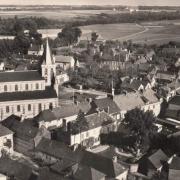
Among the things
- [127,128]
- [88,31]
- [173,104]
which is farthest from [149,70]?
[88,31]

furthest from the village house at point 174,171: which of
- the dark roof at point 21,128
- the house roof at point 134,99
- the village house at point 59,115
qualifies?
the house roof at point 134,99

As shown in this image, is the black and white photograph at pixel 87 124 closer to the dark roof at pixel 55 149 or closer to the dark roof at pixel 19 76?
the dark roof at pixel 55 149

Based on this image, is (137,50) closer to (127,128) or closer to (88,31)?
(88,31)

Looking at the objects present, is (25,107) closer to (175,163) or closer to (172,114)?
(172,114)

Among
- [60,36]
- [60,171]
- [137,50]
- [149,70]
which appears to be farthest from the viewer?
[60,36]

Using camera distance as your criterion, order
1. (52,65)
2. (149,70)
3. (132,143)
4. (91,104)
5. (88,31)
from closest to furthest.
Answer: (132,143) < (91,104) < (52,65) < (149,70) < (88,31)

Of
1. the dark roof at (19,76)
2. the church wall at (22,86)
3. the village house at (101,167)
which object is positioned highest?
the dark roof at (19,76)
